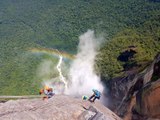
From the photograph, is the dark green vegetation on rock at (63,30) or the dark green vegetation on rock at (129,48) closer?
the dark green vegetation on rock at (129,48)

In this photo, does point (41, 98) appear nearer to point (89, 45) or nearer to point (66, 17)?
point (89, 45)

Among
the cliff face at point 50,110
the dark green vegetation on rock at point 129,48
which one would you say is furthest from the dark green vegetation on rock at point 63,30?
the cliff face at point 50,110

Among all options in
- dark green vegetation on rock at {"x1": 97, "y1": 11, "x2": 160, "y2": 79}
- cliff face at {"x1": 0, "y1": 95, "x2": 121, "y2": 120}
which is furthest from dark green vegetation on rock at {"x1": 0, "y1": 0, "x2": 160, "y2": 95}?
cliff face at {"x1": 0, "y1": 95, "x2": 121, "y2": 120}

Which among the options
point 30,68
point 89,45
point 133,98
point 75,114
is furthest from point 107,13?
point 75,114

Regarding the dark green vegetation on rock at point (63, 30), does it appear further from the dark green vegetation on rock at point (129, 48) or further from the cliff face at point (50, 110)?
the cliff face at point (50, 110)

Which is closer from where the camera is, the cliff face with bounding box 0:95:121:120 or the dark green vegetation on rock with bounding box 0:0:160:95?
the cliff face with bounding box 0:95:121:120

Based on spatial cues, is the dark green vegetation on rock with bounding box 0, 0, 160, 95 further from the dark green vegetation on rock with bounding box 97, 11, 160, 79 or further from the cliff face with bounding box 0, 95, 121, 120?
the cliff face with bounding box 0, 95, 121, 120
